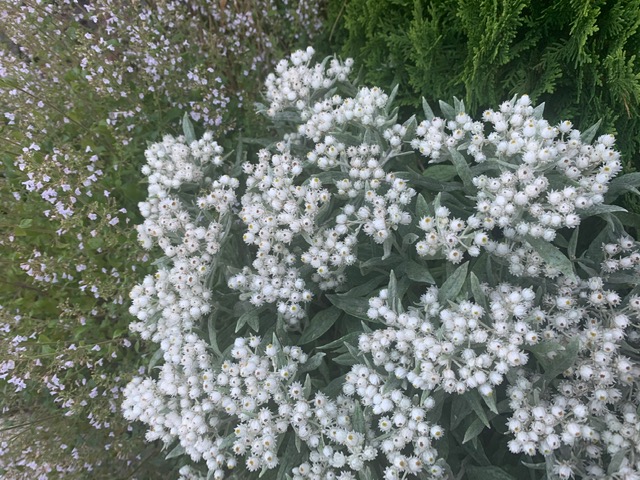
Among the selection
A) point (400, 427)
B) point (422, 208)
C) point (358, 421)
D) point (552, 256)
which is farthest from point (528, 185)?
point (358, 421)

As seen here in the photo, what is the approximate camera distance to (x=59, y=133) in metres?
3.33

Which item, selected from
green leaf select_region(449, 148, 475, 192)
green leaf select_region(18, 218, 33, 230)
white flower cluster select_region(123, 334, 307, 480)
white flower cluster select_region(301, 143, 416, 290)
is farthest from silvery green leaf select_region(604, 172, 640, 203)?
green leaf select_region(18, 218, 33, 230)

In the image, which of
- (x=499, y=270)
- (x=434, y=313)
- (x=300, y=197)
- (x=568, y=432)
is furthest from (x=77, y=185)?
(x=568, y=432)

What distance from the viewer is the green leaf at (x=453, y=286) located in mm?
2066

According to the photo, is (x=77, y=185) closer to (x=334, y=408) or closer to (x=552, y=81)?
(x=334, y=408)

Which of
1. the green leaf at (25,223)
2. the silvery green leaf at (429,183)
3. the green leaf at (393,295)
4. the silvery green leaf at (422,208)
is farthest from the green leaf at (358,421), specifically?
the green leaf at (25,223)

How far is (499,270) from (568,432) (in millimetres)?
835

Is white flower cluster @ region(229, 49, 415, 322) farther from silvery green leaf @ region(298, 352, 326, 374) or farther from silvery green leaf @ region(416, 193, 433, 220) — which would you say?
silvery green leaf @ region(298, 352, 326, 374)

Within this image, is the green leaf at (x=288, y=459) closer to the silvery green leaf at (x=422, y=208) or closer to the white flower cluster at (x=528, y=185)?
the white flower cluster at (x=528, y=185)

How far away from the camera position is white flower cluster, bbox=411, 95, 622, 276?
1.97 m

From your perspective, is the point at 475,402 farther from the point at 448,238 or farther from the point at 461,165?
the point at 461,165

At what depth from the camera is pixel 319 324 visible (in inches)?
100.0

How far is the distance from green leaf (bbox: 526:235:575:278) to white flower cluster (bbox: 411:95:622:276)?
0.17 feet

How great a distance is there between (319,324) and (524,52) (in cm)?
226
